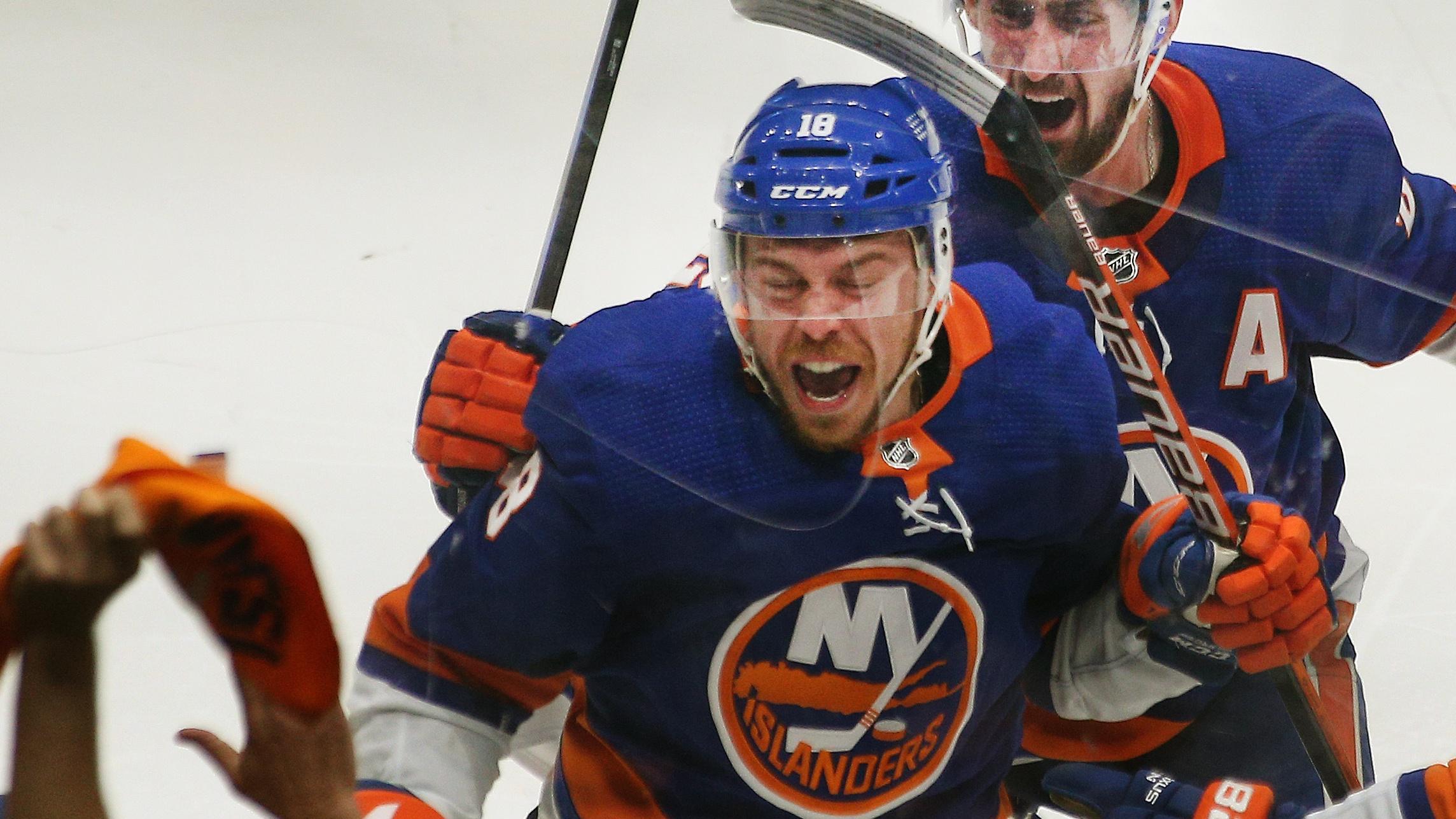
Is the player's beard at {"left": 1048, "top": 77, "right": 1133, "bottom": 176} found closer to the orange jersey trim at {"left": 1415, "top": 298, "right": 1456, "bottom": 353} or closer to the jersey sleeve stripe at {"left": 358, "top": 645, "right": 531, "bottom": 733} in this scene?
the orange jersey trim at {"left": 1415, "top": 298, "right": 1456, "bottom": 353}

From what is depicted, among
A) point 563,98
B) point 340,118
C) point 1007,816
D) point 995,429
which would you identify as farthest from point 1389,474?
point 340,118

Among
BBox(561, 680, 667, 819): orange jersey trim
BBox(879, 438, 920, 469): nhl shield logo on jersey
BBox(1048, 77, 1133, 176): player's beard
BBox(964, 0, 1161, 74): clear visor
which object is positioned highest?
BBox(964, 0, 1161, 74): clear visor

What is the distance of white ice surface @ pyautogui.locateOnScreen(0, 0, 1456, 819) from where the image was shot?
3.42 feet

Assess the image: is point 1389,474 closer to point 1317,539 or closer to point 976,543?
point 1317,539

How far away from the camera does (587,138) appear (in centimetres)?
104

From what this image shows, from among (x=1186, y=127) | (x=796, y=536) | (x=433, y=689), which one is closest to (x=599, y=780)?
(x=433, y=689)

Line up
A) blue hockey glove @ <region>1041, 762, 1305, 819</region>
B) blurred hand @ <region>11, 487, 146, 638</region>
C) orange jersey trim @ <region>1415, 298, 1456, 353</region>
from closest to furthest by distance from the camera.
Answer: blurred hand @ <region>11, 487, 146, 638</region> → blue hockey glove @ <region>1041, 762, 1305, 819</region> → orange jersey trim @ <region>1415, 298, 1456, 353</region>

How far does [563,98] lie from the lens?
1498 millimetres

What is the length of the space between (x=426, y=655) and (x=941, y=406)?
334mm

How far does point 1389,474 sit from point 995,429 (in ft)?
1.84

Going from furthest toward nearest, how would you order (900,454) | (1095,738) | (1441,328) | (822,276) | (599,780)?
(1095,738)
(1441,328)
(599,780)
(900,454)
(822,276)

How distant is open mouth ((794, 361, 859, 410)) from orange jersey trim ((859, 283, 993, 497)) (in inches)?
2.6

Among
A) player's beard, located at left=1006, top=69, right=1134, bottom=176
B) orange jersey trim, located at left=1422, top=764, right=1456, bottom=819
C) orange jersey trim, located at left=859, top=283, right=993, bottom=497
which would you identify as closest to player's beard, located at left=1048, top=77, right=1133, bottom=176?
player's beard, located at left=1006, top=69, right=1134, bottom=176

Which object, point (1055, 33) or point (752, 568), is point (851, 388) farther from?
point (1055, 33)
